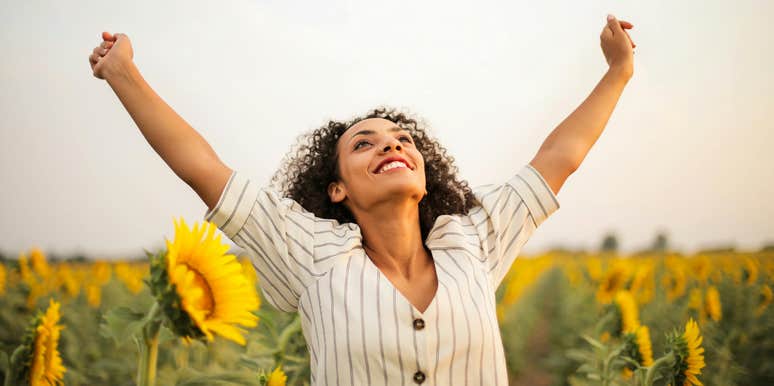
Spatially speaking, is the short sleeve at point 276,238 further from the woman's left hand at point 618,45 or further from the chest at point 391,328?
the woman's left hand at point 618,45

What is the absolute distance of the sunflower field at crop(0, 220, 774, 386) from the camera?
1.16 metres

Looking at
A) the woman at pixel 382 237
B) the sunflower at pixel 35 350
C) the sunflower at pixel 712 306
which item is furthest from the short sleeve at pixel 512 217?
the sunflower at pixel 712 306

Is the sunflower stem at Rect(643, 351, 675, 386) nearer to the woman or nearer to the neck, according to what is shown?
the woman

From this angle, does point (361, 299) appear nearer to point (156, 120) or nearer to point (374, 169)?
point (374, 169)

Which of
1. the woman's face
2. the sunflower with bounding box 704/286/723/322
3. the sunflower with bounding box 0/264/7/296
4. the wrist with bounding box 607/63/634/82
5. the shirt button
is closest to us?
the shirt button

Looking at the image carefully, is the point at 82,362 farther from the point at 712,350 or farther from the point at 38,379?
the point at 712,350

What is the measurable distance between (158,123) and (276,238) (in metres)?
0.39

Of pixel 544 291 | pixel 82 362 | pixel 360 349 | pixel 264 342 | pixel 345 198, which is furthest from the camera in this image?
pixel 544 291

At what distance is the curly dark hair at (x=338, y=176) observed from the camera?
2.10m

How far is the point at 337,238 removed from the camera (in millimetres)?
1701

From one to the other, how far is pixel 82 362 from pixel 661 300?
14.9 feet

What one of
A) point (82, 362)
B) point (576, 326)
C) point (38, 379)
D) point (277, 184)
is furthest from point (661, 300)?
point (38, 379)

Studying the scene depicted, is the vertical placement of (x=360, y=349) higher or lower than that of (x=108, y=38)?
lower

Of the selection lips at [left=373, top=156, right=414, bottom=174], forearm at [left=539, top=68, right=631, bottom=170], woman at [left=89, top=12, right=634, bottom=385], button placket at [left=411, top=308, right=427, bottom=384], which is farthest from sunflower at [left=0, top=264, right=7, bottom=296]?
forearm at [left=539, top=68, right=631, bottom=170]
